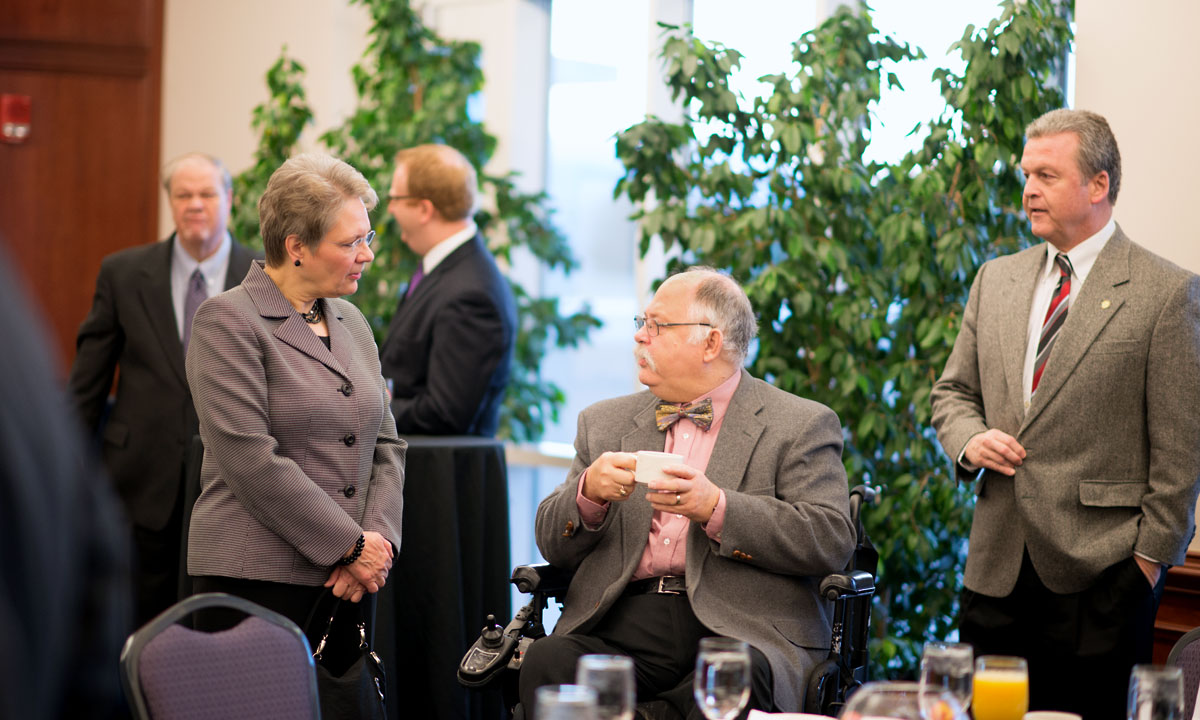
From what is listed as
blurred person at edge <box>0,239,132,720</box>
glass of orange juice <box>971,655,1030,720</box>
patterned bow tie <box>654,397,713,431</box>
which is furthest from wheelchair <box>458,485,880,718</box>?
blurred person at edge <box>0,239,132,720</box>

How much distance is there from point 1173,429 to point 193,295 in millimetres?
3042

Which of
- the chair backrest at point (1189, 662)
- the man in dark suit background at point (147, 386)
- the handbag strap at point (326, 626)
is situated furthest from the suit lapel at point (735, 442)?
the man in dark suit background at point (147, 386)

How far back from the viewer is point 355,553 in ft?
8.84

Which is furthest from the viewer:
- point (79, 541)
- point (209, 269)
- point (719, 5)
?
point (719, 5)

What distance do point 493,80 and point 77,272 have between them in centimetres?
283

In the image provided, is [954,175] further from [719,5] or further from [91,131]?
[91,131]

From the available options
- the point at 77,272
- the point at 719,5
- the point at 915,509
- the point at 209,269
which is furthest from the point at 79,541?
the point at 77,272

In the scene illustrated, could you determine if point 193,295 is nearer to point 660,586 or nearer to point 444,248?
point 444,248

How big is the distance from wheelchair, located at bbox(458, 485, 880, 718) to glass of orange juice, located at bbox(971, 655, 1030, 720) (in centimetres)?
95

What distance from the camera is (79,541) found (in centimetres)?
85

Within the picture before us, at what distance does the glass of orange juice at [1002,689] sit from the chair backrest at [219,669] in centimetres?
112

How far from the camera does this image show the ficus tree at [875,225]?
3.62 meters

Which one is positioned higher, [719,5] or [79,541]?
[719,5]

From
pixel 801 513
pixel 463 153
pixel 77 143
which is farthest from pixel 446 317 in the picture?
pixel 77 143
